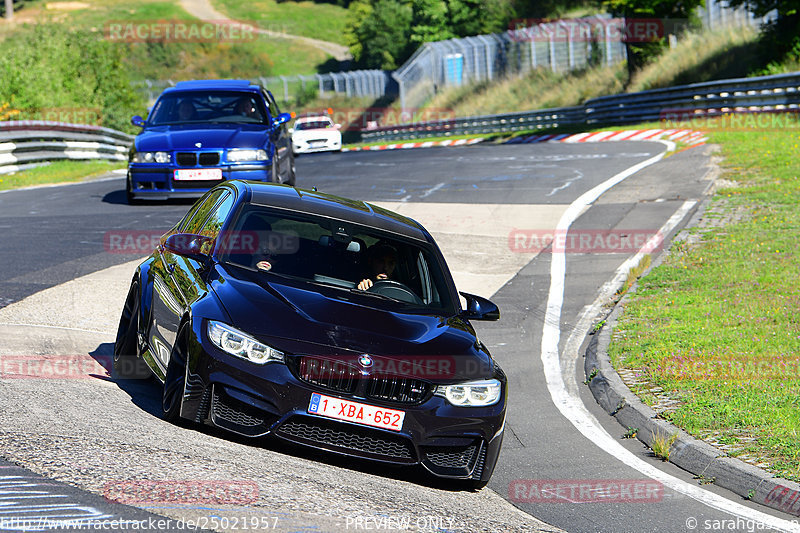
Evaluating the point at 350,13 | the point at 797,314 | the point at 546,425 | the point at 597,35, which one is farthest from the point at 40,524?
the point at 350,13

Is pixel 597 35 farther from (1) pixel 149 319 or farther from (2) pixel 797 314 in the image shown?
(1) pixel 149 319

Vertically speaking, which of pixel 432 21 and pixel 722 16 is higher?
pixel 432 21

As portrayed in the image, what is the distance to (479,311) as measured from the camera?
728 centimetres

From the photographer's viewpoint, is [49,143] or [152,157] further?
[49,143]

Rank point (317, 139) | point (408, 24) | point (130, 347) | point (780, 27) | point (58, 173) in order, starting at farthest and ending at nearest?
1. point (408, 24)
2. point (317, 139)
3. point (780, 27)
4. point (58, 173)
5. point (130, 347)

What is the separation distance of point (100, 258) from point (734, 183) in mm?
11362

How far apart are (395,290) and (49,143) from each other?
2216cm

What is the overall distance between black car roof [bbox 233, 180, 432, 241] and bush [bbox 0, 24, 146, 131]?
1064 inches

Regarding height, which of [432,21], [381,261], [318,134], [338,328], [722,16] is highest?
[432,21]

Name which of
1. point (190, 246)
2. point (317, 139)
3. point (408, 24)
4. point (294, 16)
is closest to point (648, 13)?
point (317, 139)

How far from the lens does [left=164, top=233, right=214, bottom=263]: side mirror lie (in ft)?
22.9

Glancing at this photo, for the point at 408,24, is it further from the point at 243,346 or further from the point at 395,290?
the point at 243,346

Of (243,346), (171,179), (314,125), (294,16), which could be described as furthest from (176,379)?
(294,16)

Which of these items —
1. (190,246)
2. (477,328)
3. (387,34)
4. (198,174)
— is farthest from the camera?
(387,34)
